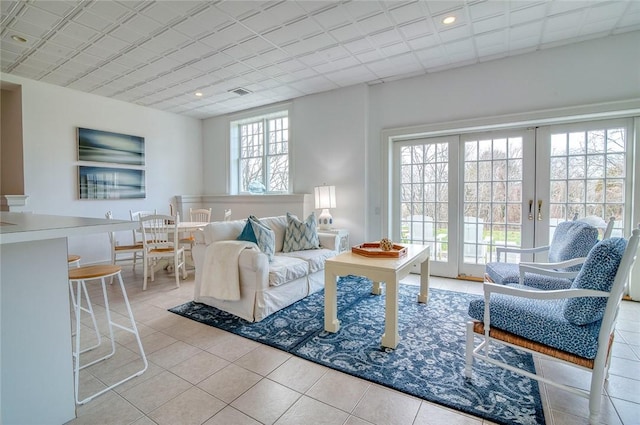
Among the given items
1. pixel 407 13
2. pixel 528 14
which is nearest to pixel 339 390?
pixel 407 13

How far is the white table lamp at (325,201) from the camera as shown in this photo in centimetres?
454

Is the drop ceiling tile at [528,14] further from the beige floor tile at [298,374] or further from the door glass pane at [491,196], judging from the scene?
the beige floor tile at [298,374]

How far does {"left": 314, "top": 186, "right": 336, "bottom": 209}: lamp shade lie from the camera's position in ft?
14.9

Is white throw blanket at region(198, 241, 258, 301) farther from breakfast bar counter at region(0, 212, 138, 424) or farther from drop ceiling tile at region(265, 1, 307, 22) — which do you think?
drop ceiling tile at region(265, 1, 307, 22)

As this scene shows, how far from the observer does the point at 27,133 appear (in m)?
4.16

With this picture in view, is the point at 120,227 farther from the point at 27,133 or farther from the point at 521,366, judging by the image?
the point at 27,133

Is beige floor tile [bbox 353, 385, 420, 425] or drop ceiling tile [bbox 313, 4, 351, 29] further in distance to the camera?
drop ceiling tile [bbox 313, 4, 351, 29]

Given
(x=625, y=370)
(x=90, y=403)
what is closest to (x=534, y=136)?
(x=625, y=370)

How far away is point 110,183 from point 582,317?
20.2ft

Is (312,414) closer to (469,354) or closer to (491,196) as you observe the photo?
(469,354)

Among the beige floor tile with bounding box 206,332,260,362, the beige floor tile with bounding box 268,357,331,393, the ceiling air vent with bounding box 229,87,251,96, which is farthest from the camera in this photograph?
the ceiling air vent with bounding box 229,87,251,96

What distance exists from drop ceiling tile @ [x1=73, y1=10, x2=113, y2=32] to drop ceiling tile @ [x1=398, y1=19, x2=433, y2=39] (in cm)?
296

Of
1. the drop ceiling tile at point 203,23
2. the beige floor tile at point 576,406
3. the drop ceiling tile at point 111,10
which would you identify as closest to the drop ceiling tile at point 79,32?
the drop ceiling tile at point 111,10

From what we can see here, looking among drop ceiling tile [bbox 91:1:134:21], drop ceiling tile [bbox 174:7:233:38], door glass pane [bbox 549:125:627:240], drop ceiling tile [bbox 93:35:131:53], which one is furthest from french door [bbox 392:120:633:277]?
drop ceiling tile [bbox 93:35:131:53]
